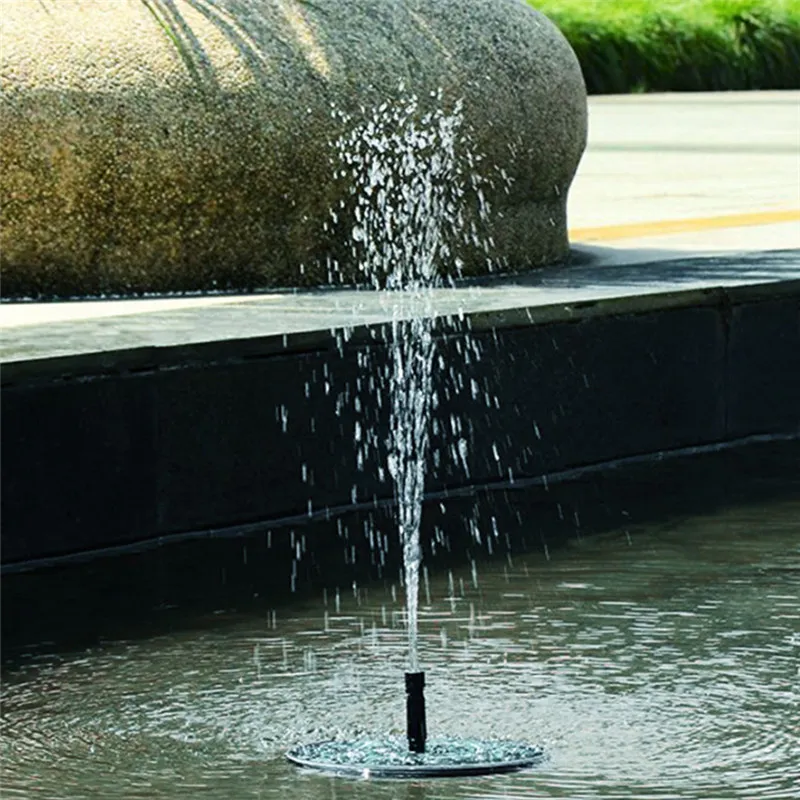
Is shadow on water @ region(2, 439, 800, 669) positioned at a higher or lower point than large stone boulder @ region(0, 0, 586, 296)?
lower

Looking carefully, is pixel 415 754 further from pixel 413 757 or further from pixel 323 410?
pixel 323 410

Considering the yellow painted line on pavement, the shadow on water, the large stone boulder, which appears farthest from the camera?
the yellow painted line on pavement

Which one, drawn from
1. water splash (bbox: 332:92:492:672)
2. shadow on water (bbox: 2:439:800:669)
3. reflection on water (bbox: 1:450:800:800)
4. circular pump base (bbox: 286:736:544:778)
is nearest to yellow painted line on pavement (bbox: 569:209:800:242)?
water splash (bbox: 332:92:492:672)

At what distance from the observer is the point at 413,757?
451cm

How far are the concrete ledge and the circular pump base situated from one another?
5.48ft

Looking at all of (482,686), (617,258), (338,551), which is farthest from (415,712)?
(617,258)

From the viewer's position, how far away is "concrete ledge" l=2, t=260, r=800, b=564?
6.19 metres

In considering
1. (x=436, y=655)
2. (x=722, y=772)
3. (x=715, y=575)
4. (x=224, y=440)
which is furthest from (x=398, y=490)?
(x=722, y=772)

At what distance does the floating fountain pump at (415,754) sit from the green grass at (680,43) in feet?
69.0

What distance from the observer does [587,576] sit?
20.0 ft

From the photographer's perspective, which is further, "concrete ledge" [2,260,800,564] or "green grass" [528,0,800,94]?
"green grass" [528,0,800,94]

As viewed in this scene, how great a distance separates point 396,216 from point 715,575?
7.98ft

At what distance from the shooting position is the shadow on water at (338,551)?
5.67 m

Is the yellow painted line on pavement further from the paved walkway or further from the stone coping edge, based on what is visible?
the stone coping edge
